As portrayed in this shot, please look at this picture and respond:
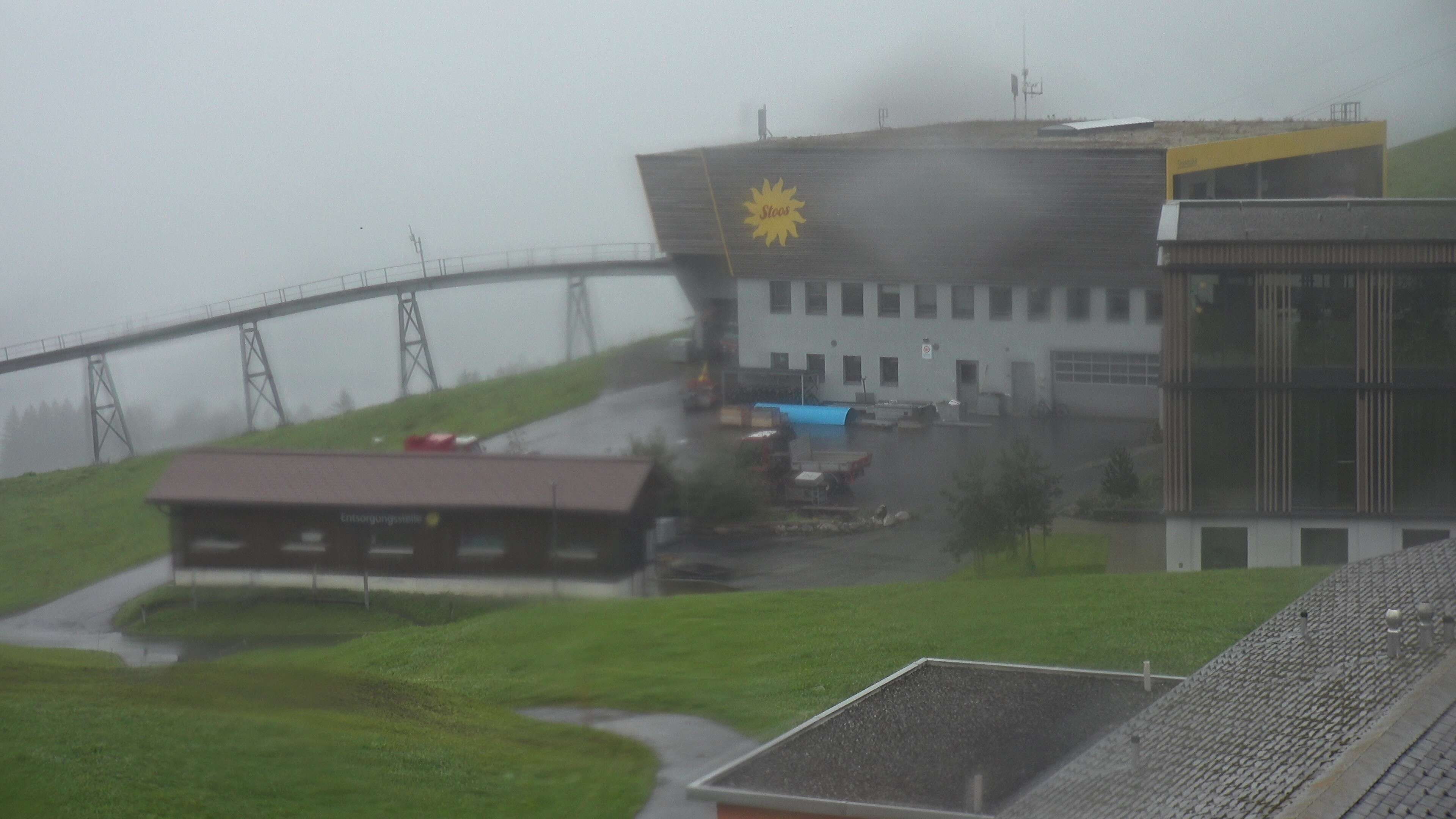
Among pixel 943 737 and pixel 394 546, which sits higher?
pixel 394 546

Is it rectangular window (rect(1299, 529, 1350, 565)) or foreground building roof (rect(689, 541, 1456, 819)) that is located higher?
rectangular window (rect(1299, 529, 1350, 565))

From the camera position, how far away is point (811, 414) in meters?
2.68

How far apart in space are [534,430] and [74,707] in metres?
1.10

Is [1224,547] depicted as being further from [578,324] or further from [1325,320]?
[578,324]

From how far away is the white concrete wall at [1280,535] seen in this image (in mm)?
4391

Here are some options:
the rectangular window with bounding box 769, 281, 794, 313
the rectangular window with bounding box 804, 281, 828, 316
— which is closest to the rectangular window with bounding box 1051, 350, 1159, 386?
the rectangular window with bounding box 804, 281, 828, 316

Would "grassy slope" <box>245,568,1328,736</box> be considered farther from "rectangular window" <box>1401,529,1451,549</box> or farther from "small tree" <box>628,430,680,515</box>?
"rectangular window" <box>1401,529,1451,549</box>

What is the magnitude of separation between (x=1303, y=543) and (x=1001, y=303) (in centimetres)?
226

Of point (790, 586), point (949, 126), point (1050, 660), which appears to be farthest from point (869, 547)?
point (1050, 660)

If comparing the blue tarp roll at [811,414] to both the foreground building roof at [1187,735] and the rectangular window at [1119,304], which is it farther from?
the foreground building roof at [1187,735]

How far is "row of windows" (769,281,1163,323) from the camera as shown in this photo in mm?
2781

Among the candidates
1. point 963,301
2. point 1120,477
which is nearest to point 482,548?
point 963,301

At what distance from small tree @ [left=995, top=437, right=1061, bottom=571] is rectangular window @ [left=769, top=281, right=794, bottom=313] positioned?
0.78m

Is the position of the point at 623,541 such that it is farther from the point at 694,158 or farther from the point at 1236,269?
the point at 1236,269
